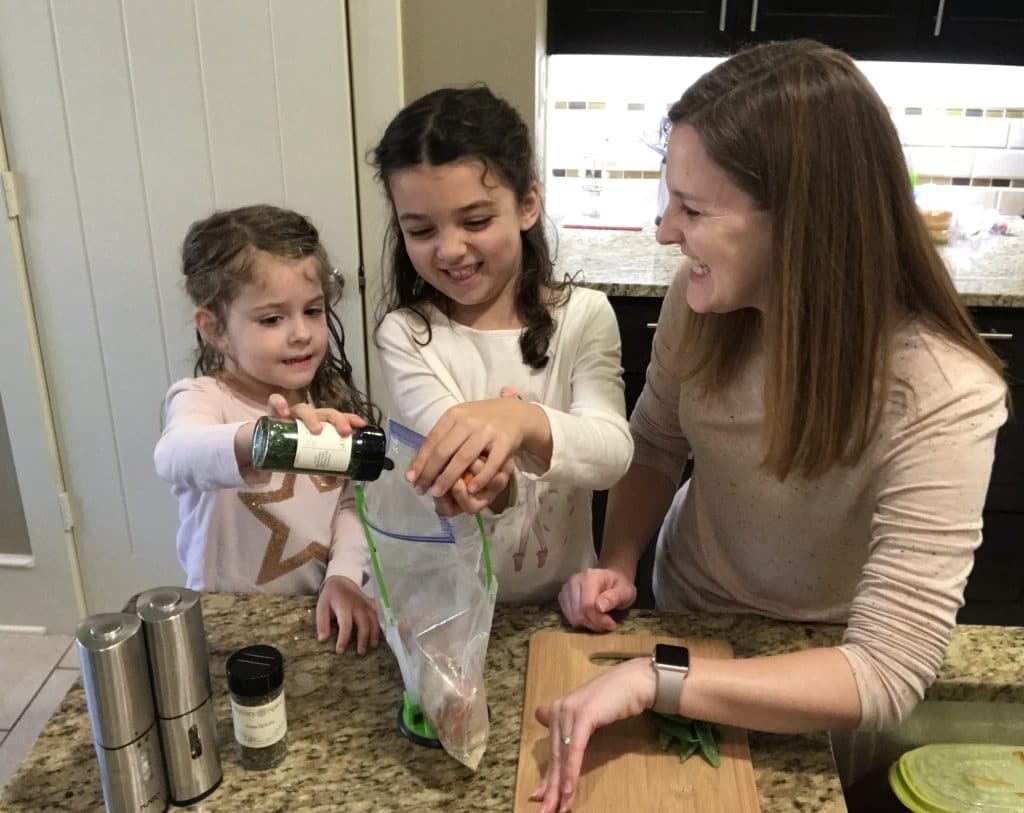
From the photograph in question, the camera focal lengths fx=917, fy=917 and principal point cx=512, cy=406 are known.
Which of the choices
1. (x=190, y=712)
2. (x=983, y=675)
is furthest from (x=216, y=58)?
(x=983, y=675)


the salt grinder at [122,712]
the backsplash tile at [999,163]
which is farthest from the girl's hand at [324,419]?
the backsplash tile at [999,163]

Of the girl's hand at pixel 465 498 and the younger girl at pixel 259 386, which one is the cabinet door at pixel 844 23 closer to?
the younger girl at pixel 259 386

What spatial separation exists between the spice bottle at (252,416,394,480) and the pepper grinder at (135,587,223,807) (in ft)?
0.45

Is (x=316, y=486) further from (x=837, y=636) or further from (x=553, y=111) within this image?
(x=553, y=111)

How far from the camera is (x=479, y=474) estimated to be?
34.5 inches

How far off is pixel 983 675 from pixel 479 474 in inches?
22.4

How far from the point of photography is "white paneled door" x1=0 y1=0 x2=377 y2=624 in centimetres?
200

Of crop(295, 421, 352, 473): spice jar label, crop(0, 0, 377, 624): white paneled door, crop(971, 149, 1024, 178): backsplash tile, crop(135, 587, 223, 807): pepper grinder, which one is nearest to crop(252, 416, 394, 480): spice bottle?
crop(295, 421, 352, 473): spice jar label

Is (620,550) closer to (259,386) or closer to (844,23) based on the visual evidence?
(259,386)

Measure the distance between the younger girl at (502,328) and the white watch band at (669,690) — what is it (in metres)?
0.26

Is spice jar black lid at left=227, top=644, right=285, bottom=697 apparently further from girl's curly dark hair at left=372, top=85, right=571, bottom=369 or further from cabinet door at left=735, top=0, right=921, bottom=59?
cabinet door at left=735, top=0, right=921, bottom=59

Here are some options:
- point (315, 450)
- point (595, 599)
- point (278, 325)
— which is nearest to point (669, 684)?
point (595, 599)

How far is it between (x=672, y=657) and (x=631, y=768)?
0.11m

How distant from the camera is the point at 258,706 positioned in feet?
2.63
